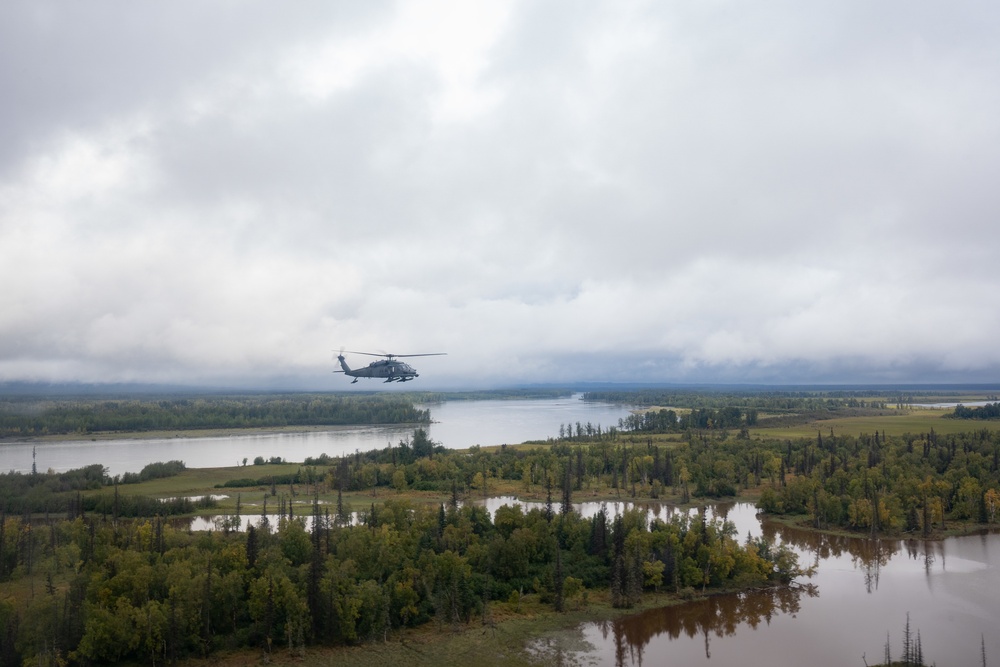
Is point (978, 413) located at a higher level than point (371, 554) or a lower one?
lower

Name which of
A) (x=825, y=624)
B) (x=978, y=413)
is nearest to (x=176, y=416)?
(x=825, y=624)

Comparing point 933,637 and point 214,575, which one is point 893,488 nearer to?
point 933,637

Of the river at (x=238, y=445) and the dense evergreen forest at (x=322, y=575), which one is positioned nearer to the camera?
the dense evergreen forest at (x=322, y=575)

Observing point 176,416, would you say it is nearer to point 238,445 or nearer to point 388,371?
point 238,445

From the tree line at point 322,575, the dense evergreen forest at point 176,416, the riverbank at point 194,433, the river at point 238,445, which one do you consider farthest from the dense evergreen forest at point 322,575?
the riverbank at point 194,433

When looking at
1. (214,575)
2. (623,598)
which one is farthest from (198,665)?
(623,598)

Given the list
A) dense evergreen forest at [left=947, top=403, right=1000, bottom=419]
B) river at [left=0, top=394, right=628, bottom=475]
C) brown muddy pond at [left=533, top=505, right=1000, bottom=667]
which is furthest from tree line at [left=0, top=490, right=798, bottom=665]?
dense evergreen forest at [left=947, top=403, right=1000, bottom=419]

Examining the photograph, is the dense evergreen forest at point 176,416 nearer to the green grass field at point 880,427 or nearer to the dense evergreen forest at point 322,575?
→ the dense evergreen forest at point 322,575
